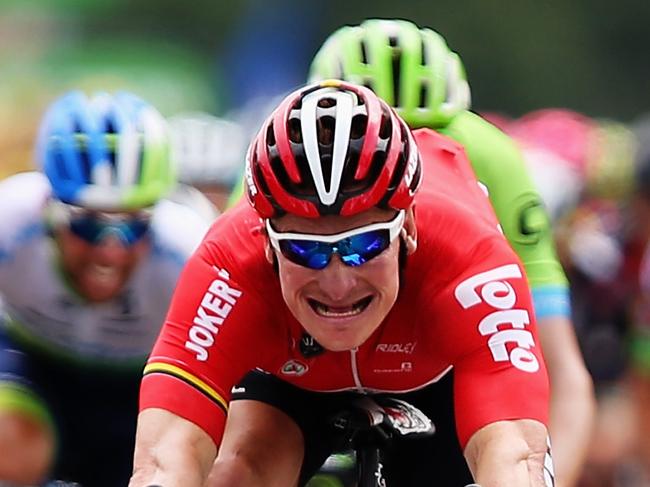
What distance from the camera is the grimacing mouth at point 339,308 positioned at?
550cm

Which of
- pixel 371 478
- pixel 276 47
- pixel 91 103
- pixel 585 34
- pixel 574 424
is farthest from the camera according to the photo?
pixel 585 34

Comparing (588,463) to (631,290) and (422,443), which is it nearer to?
(631,290)

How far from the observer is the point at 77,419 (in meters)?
8.28

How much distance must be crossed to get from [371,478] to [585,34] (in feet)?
80.3

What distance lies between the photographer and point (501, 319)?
567cm

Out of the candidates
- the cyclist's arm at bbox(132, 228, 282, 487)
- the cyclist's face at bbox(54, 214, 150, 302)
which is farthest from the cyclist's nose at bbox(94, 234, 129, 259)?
the cyclist's arm at bbox(132, 228, 282, 487)

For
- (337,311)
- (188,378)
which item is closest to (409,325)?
(337,311)

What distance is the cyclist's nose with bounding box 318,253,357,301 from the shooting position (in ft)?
17.8

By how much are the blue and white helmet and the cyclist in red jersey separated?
1.79m

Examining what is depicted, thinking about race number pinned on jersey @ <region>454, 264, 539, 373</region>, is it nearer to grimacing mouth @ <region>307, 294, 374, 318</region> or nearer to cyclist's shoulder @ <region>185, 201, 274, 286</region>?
grimacing mouth @ <region>307, 294, 374, 318</region>

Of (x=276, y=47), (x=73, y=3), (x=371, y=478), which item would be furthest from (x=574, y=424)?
(x=73, y=3)

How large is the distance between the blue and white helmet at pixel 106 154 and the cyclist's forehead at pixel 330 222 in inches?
94.1

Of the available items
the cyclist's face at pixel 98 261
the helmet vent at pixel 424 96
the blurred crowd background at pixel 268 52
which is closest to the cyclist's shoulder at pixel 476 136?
the helmet vent at pixel 424 96

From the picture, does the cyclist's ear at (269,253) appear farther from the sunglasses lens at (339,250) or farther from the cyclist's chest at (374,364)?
the cyclist's chest at (374,364)
